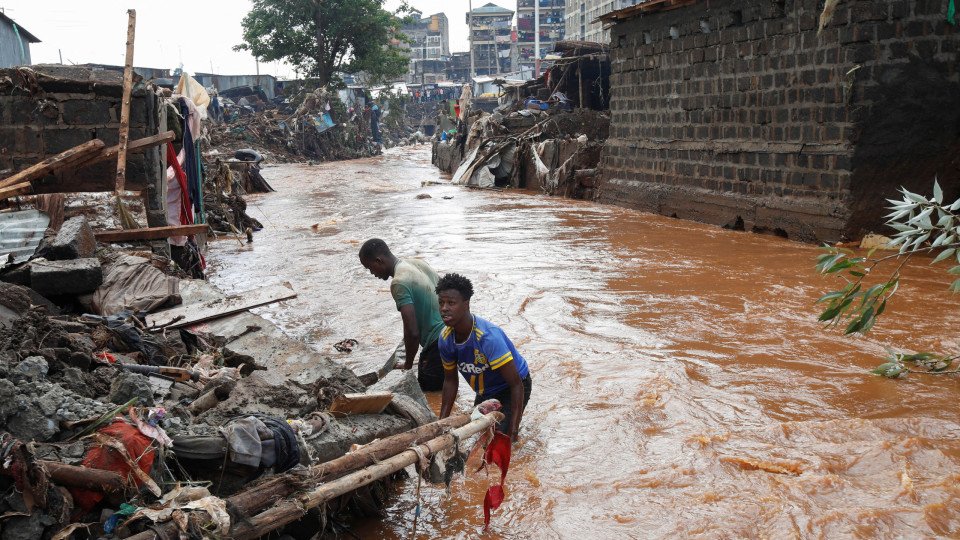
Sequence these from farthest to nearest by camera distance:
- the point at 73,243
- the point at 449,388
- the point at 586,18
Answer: the point at 586,18 → the point at 73,243 → the point at 449,388

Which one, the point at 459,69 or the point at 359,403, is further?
the point at 459,69

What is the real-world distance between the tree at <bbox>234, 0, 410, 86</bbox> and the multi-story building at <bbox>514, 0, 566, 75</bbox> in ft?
109

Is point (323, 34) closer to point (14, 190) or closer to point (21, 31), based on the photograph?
point (21, 31)

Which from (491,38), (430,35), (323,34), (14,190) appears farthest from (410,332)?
(430,35)

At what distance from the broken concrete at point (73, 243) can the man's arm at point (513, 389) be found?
3.60 meters

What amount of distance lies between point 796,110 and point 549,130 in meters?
11.2

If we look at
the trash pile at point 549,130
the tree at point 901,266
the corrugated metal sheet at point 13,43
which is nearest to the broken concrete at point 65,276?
the tree at point 901,266

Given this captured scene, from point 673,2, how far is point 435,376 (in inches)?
395

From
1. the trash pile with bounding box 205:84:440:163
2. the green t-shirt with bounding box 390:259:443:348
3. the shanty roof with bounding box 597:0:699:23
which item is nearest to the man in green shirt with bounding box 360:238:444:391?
the green t-shirt with bounding box 390:259:443:348

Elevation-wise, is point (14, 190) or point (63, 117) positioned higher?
point (63, 117)

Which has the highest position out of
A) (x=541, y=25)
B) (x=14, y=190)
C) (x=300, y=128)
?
(x=541, y=25)

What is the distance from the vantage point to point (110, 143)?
8.96m

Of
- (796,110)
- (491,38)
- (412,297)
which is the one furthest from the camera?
(491,38)

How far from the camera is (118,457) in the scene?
3.08 meters
